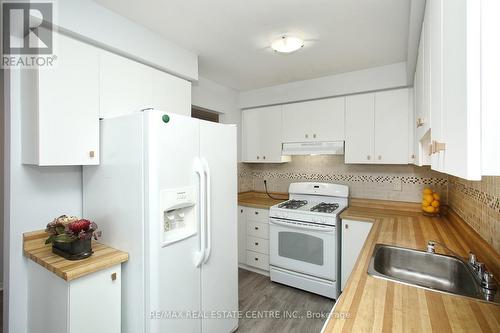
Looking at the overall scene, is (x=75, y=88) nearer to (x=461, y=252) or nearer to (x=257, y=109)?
(x=257, y=109)

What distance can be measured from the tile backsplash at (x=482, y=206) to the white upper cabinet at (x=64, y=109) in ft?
7.75

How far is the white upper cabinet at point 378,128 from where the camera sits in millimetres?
2543

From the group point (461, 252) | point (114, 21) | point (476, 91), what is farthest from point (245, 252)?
point (476, 91)

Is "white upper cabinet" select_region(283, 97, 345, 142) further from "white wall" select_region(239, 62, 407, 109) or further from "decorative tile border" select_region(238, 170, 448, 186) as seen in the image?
"decorative tile border" select_region(238, 170, 448, 186)

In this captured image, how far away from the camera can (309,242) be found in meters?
2.60

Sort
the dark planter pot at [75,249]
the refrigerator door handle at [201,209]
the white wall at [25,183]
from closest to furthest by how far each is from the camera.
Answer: the dark planter pot at [75,249]
the white wall at [25,183]
the refrigerator door handle at [201,209]

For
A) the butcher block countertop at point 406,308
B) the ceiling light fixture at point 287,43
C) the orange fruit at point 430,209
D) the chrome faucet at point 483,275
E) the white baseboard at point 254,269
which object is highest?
the ceiling light fixture at point 287,43

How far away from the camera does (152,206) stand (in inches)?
54.4

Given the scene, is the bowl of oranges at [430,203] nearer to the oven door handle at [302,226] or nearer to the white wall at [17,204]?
the oven door handle at [302,226]

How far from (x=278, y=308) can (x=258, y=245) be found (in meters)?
0.84

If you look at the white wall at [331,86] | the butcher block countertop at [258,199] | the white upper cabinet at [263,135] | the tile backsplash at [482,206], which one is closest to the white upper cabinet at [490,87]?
the tile backsplash at [482,206]

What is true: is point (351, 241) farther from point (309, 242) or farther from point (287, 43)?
point (287, 43)

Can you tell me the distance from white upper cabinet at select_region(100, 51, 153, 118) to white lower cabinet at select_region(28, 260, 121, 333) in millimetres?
1030

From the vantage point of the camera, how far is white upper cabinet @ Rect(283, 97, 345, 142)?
2.88 metres
